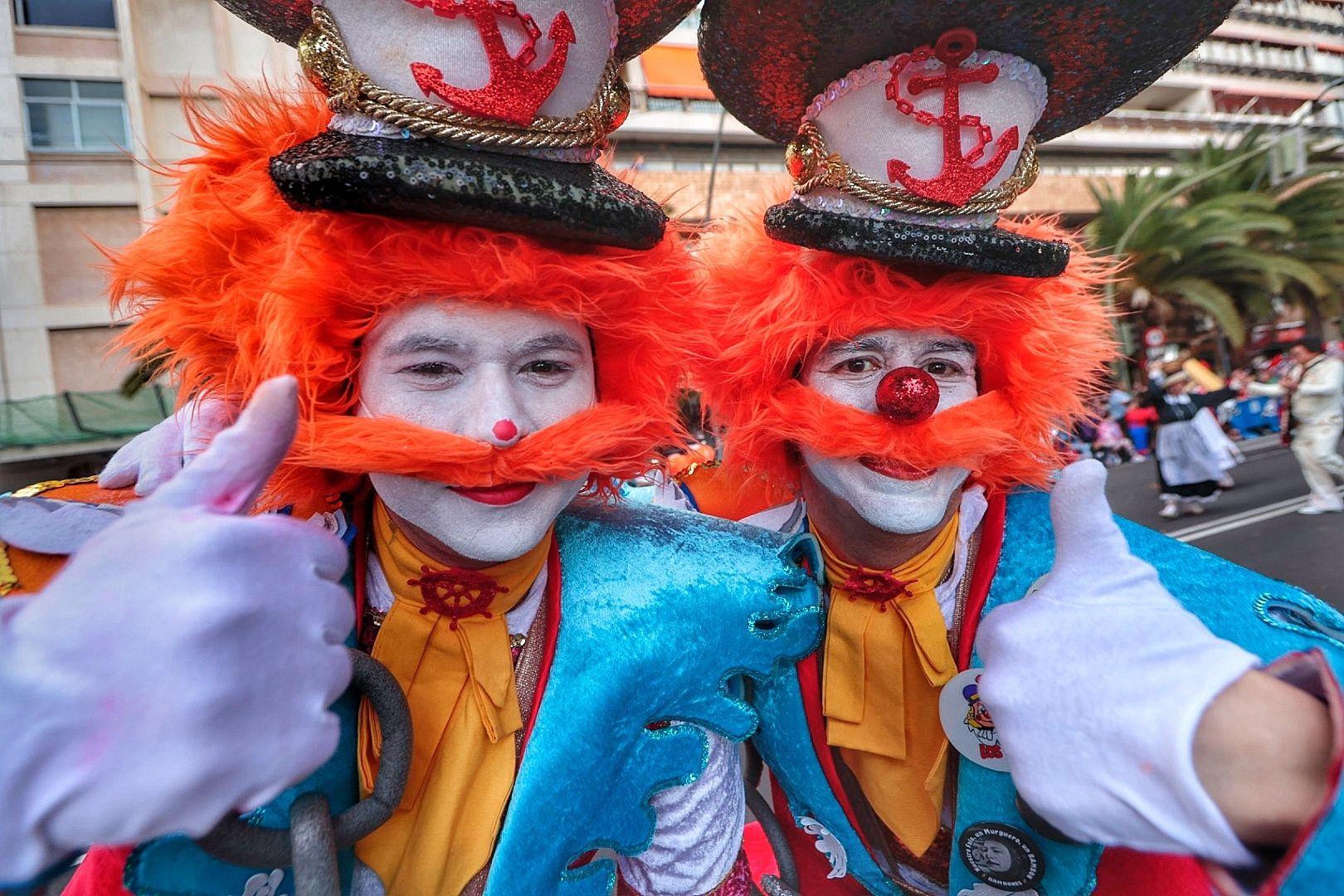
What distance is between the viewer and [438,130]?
1081mm

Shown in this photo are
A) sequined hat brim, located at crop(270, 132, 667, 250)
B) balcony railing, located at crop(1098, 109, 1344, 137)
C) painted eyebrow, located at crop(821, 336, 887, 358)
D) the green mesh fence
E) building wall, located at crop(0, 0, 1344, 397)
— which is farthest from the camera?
balcony railing, located at crop(1098, 109, 1344, 137)

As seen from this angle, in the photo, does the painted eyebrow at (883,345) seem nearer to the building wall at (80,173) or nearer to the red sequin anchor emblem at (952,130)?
the red sequin anchor emblem at (952,130)

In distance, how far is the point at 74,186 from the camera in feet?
31.3

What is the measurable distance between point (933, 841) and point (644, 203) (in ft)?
4.59

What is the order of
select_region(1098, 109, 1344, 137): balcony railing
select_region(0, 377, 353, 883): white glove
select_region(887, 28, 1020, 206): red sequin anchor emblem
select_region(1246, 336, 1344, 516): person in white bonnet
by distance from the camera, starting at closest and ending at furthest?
select_region(0, 377, 353, 883): white glove < select_region(887, 28, 1020, 206): red sequin anchor emblem < select_region(1246, 336, 1344, 516): person in white bonnet < select_region(1098, 109, 1344, 137): balcony railing

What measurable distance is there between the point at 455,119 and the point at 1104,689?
1.11 m

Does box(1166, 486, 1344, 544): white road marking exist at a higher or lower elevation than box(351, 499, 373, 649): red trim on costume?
lower

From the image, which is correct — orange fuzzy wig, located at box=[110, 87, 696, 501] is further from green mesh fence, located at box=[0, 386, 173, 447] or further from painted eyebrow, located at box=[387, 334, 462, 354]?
green mesh fence, located at box=[0, 386, 173, 447]

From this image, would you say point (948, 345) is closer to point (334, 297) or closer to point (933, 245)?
point (933, 245)

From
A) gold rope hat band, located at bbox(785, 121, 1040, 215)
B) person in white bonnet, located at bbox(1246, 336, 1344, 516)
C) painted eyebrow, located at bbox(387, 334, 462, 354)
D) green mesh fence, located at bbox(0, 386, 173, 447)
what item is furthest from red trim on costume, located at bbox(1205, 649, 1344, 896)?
green mesh fence, located at bbox(0, 386, 173, 447)

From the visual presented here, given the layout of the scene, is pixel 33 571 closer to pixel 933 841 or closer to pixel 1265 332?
pixel 933 841

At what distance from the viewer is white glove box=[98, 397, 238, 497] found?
1212 mm

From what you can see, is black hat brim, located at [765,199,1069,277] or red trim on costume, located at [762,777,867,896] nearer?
black hat brim, located at [765,199,1069,277]

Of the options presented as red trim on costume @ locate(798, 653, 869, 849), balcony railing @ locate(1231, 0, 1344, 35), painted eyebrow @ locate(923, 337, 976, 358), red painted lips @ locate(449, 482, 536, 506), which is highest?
balcony railing @ locate(1231, 0, 1344, 35)
